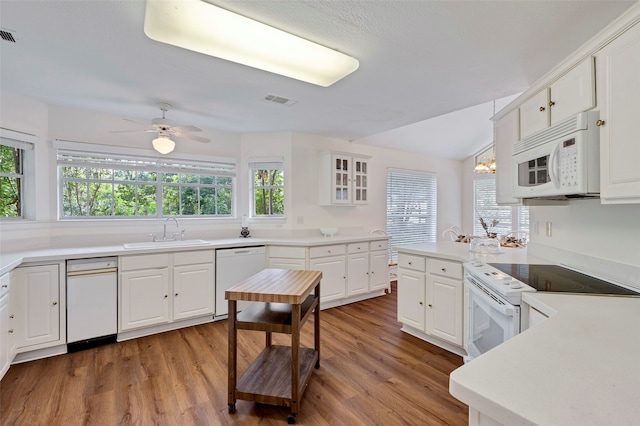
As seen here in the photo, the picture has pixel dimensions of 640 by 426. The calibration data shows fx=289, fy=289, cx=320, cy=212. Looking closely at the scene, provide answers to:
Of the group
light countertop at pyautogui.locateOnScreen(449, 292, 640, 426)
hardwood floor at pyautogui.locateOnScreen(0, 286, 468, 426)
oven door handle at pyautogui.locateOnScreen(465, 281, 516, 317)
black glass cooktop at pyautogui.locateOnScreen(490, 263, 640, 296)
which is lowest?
hardwood floor at pyautogui.locateOnScreen(0, 286, 468, 426)

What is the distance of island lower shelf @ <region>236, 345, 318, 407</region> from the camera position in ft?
6.04

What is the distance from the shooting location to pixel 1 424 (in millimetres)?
1736

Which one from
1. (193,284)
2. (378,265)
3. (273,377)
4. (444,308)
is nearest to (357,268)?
(378,265)

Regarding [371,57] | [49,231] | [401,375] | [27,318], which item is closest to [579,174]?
[371,57]

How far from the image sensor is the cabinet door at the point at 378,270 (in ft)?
13.8

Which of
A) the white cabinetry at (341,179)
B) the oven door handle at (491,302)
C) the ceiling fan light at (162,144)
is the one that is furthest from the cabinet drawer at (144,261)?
the oven door handle at (491,302)

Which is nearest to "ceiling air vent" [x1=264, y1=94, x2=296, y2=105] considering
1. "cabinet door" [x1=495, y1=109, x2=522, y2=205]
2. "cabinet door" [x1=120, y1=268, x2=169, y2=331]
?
"cabinet door" [x1=495, y1=109, x2=522, y2=205]

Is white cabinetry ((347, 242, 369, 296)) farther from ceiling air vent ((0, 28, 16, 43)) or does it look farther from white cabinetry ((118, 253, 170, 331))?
ceiling air vent ((0, 28, 16, 43))

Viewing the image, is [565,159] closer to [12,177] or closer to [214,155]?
[214,155]

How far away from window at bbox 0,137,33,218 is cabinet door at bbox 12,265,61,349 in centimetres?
85

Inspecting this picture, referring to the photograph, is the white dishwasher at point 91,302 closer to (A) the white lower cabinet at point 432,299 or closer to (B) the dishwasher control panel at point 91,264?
(B) the dishwasher control panel at point 91,264

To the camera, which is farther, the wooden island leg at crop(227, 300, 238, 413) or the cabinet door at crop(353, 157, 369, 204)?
the cabinet door at crop(353, 157, 369, 204)

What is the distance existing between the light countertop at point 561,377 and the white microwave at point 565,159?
719mm

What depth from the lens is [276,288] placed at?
189 centimetres
